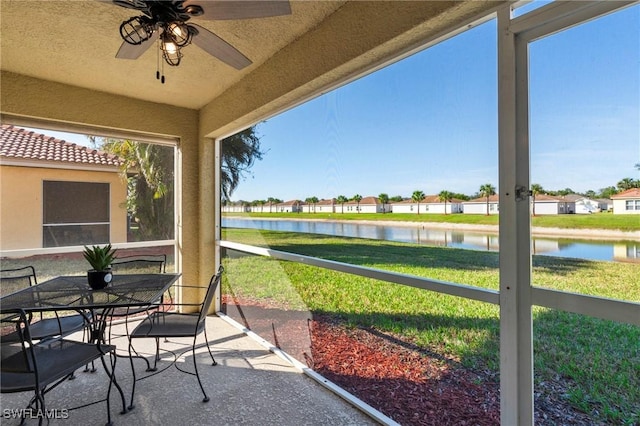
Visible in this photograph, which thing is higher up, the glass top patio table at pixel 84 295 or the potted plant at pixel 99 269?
the potted plant at pixel 99 269

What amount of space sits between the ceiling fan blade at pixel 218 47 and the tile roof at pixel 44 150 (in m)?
2.67

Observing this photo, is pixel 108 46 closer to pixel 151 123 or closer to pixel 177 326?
pixel 151 123

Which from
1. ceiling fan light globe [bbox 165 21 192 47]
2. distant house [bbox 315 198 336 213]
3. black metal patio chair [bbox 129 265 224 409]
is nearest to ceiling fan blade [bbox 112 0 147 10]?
ceiling fan light globe [bbox 165 21 192 47]

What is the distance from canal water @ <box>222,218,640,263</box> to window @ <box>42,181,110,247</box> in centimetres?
244

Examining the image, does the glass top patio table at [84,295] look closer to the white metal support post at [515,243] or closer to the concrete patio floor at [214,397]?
the concrete patio floor at [214,397]

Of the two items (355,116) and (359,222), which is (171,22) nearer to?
(355,116)

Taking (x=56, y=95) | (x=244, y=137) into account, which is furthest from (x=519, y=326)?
(x=56, y=95)

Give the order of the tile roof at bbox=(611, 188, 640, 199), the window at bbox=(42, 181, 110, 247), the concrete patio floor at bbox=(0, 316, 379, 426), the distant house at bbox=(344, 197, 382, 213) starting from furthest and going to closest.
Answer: the window at bbox=(42, 181, 110, 247) → the distant house at bbox=(344, 197, 382, 213) → the concrete patio floor at bbox=(0, 316, 379, 426) → the tile roof at bbox=(611, 188, 640, 199)

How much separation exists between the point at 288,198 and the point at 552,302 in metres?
2.21

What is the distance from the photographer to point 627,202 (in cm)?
120

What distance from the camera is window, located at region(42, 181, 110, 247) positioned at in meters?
3.40

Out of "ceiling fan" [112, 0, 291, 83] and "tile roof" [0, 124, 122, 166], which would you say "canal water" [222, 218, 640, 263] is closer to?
"ceiling fan" [112, 0, 291, 83]

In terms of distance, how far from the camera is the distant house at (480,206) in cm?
153

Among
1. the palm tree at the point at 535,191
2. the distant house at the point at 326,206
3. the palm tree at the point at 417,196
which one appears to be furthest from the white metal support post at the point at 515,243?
the distant house at the point at 326,206
